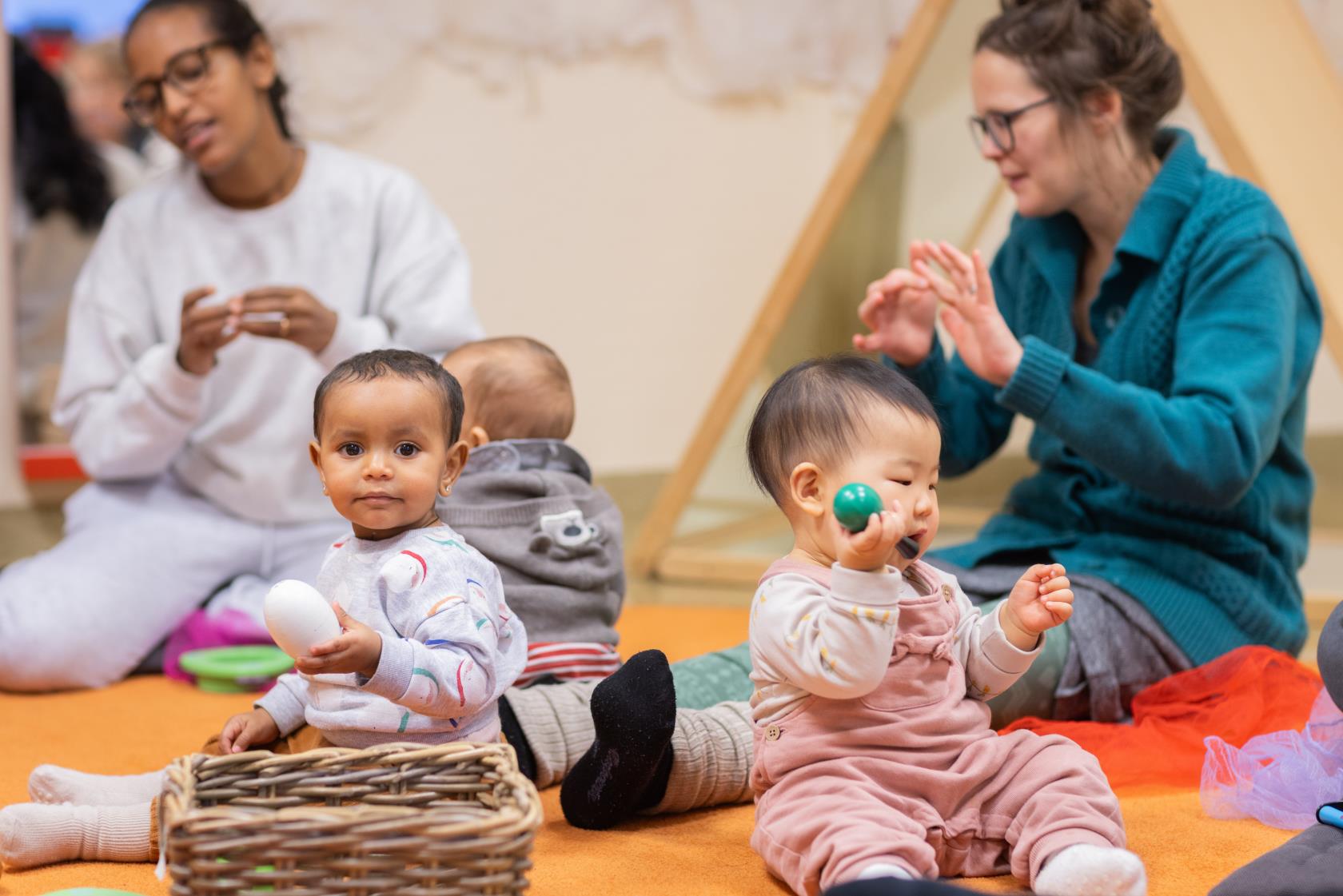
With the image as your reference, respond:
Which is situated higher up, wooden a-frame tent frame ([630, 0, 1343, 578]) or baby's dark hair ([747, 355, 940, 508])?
wooden a-frame tent frame ([630, 0, 1343, 578])

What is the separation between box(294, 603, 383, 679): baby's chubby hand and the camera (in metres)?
0.86

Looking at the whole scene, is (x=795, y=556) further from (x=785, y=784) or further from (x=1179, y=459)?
(x=1179, y=459)

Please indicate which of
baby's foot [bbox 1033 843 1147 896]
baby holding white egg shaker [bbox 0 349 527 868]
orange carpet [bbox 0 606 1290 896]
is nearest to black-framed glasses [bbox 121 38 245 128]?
orange carpet [bbox 0 606 1290 896]

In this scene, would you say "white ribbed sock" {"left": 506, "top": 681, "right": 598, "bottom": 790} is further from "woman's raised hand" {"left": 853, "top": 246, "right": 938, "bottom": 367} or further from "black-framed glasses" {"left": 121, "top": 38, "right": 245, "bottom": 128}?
"black-framed glasses" {"left": 121, "top": 38, "right": 245, "bottom": 128}

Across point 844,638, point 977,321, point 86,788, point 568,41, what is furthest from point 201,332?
point 568,41

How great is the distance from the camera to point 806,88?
325cm

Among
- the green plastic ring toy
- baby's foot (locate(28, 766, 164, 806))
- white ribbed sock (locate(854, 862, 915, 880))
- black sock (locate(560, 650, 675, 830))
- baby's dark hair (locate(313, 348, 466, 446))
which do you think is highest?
baby's dark hair (locate(313, 348, 466, 446))

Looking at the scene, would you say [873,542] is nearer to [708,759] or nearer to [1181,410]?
[708,759]

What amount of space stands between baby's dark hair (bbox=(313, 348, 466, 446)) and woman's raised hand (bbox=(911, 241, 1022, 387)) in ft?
1.68

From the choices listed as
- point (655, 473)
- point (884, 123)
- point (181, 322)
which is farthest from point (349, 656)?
point (655, 473)

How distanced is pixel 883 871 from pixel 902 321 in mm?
763

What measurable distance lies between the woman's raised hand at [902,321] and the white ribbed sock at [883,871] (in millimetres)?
699

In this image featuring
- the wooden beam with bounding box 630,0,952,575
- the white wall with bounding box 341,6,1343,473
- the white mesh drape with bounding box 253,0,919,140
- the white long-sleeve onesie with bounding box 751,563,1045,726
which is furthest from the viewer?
the white wall with bounding box 341,6,1343,473

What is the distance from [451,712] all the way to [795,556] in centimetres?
27
